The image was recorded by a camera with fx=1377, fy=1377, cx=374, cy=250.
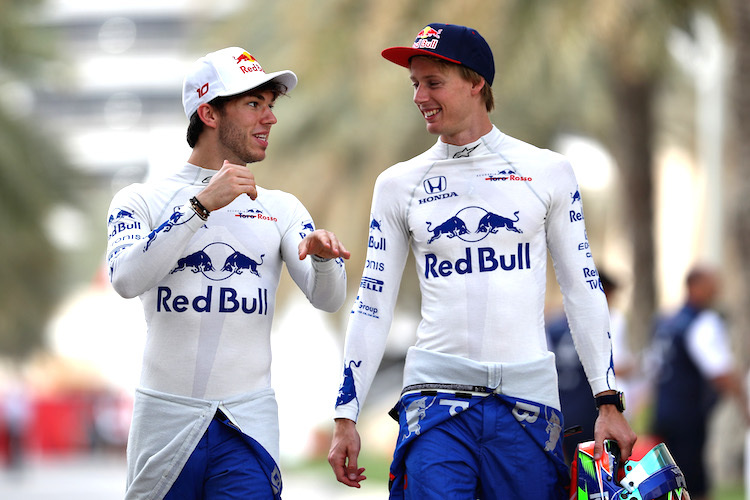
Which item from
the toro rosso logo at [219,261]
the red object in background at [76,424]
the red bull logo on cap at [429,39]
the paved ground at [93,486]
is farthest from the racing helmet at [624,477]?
the red object in background at [76,424]

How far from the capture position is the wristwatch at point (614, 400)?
493 centimetres

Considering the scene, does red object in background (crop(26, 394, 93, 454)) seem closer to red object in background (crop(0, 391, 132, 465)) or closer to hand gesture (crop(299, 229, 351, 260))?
red object in background (crop(0, 391, 132, 465))

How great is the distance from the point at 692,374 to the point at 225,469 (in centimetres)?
649

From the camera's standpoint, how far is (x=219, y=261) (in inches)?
195

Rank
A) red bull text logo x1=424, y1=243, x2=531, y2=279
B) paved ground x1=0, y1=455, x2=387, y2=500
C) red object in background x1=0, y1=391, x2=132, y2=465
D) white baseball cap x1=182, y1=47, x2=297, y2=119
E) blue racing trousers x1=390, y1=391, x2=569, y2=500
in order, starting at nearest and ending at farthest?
blue racing trousers x1=390, y1=391, x2=569, y2=500 → red bull text logo x1=424, y1=243, x2=531, y2=279 → white baseball cap x1=182, y1=47, x2=297, y2=119 → paved ground x1=0, y1=455, x2=387, y2=500 → red object in background x1=0, y1=391, x2=132, y2=465

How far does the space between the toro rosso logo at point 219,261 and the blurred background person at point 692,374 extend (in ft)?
19.8

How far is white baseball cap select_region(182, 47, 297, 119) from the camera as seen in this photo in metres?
5.09

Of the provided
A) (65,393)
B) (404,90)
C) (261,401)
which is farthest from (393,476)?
(65,393)

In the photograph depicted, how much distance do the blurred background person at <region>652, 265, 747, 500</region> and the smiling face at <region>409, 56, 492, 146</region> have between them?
18.1 feet

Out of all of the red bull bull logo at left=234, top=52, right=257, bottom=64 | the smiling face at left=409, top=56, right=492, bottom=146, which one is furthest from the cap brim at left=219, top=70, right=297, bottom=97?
the smiling face at left=409, top=56, right=492, bottom=146

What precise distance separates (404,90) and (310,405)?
1066 centimetres

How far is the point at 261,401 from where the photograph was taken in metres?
4.95

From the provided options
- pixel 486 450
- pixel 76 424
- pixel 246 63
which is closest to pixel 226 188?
pixel 246 63

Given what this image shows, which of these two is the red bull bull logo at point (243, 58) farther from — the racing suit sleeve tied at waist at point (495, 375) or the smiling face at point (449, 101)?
the racing suit sleeve tied at waist at point (495, 375)
